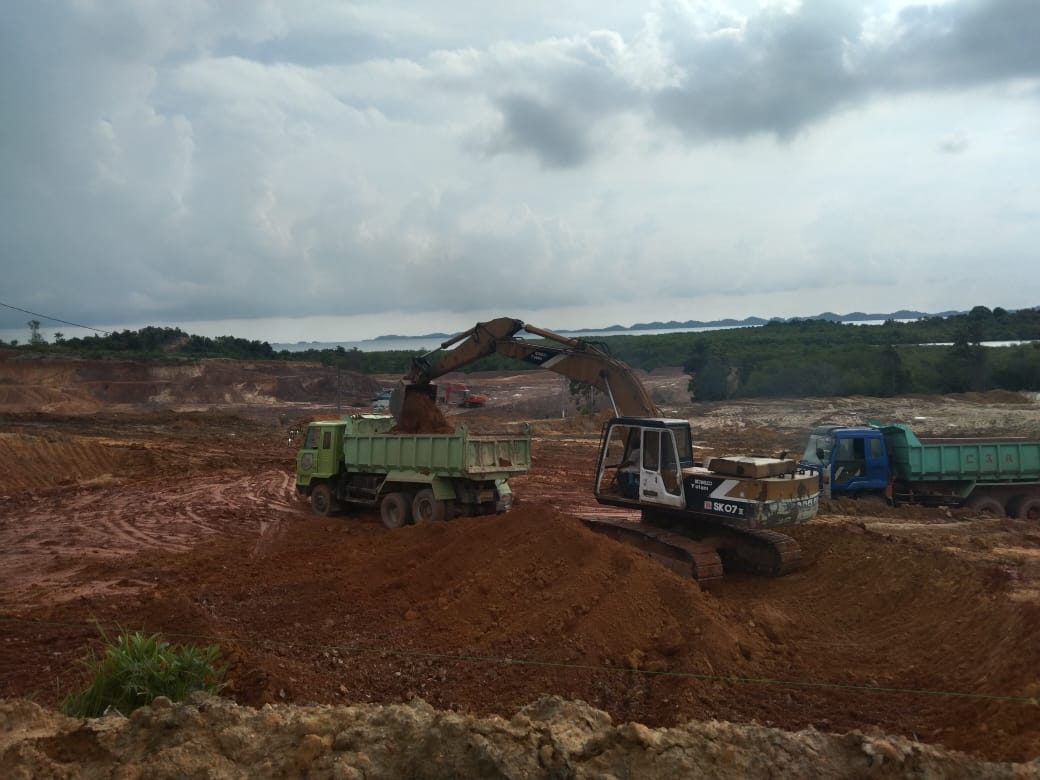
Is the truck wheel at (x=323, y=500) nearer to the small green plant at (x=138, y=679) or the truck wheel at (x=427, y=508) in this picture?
the truck wheel at (x=427, y=508)

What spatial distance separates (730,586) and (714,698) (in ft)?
14.8

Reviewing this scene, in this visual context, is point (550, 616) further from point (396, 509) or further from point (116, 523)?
point (116, 523)

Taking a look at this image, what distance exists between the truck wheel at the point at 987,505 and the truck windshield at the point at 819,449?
334 cm

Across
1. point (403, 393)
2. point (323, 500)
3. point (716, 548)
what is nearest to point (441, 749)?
point (716, 548)

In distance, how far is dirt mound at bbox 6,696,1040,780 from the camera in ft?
14.3

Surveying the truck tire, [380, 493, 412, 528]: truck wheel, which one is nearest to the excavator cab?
[380, 493, 412, 528]: truck wheel

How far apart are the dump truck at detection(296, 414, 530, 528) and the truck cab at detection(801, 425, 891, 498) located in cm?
663

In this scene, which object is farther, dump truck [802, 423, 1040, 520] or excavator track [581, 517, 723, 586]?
dump truck [802, 423, 1040, 520]

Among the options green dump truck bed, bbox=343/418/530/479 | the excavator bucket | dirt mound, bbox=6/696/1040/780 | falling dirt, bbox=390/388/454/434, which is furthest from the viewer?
the excavator bucket

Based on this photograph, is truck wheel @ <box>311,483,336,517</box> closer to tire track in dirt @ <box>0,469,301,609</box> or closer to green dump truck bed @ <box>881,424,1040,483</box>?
tire track in dirt @ <box>0,469,301,609</box>

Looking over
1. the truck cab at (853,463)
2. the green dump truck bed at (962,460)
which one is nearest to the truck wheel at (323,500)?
the truck cab at (853,463)

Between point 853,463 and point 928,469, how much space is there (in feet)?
5.20

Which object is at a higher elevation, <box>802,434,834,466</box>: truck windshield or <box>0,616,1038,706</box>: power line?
<box>802,434,834,466</box>: truck windshield

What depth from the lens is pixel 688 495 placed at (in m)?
11.5
